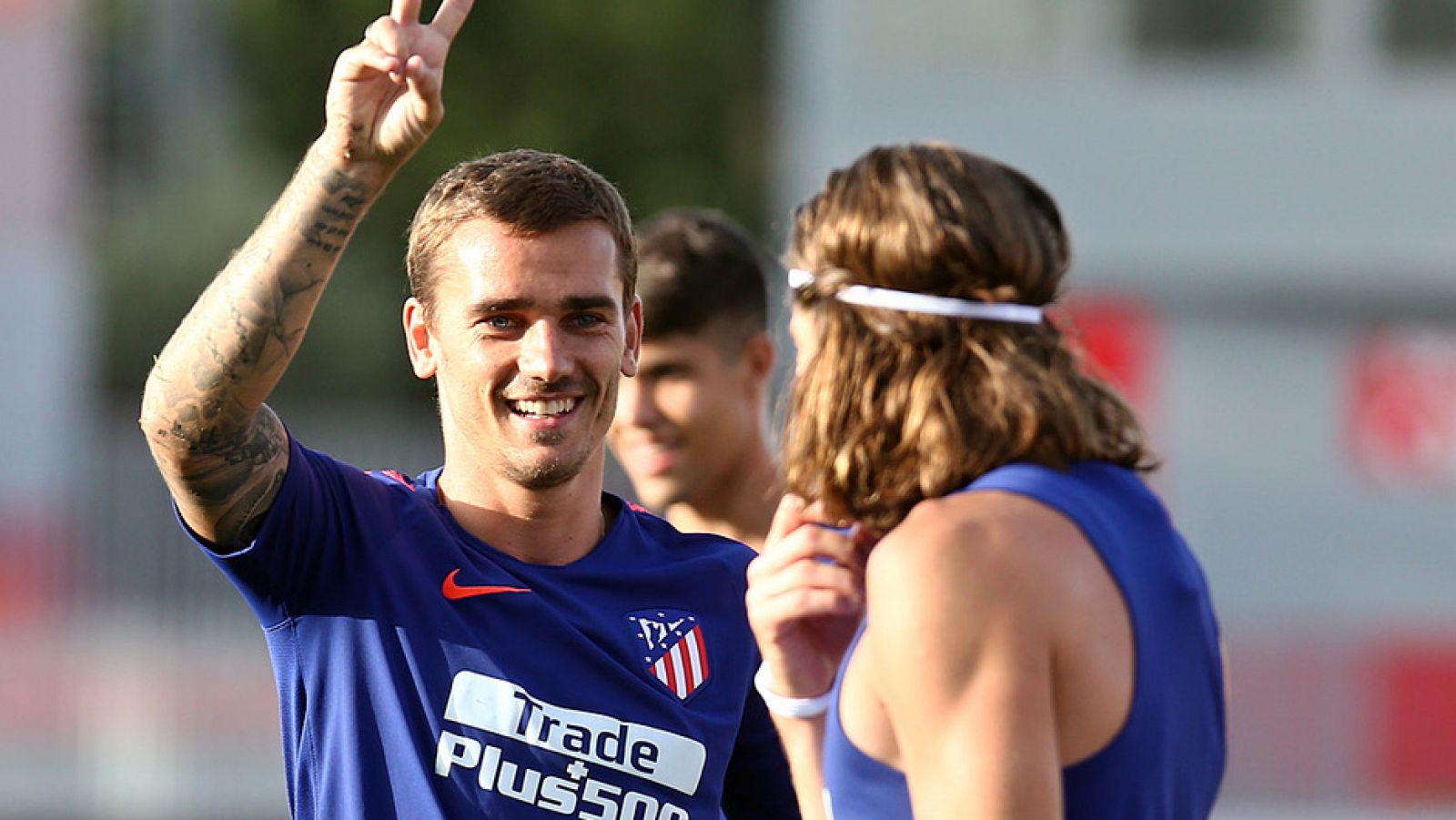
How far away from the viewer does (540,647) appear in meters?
3.22

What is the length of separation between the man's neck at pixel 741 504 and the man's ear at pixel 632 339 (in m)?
1.45

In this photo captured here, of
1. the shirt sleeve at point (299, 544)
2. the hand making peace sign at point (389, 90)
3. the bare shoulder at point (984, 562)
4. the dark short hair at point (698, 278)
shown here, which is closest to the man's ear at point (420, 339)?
the shirt sleeve at point (299, 544)

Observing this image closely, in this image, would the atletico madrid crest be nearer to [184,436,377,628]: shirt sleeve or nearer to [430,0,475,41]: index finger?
[184,436,377,628]: shirt sleeve

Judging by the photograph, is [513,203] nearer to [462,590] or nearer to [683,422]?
[462,590]

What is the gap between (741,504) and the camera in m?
5.03

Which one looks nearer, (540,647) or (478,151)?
(540,647)

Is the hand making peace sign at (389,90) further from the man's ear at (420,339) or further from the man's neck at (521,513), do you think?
the man's neck at (521,513)

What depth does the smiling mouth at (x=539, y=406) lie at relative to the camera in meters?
3.28

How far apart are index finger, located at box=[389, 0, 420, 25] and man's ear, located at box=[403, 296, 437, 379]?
1.92ft

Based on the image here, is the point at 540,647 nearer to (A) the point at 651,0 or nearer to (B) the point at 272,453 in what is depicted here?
(B) the point at 272,453

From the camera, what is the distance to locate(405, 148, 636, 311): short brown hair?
3.30 meters

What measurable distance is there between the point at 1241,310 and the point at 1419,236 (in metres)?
1.69

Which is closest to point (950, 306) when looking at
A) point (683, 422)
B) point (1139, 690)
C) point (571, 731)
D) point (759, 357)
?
point (1139, 690)

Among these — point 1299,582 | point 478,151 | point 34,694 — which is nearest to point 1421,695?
point 1299,582
